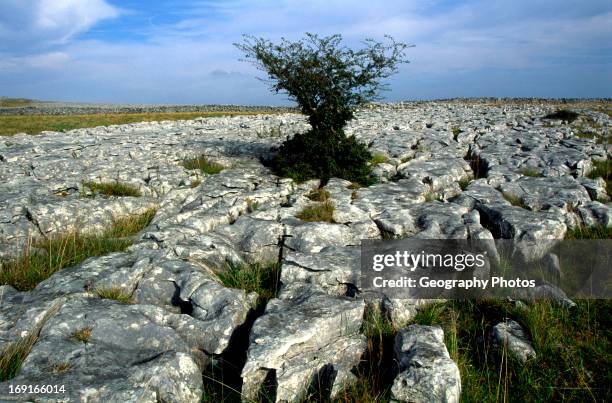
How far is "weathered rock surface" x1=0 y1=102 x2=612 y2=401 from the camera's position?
4395 mm

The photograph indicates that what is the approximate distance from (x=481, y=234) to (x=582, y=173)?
6.23m

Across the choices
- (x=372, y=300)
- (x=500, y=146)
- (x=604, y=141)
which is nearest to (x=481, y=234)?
(x=372, y=300)

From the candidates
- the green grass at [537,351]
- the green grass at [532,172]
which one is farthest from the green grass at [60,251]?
the green grass at [532,172]

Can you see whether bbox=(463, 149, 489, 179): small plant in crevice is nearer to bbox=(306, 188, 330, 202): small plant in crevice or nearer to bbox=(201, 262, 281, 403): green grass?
bbox=(306, 188, 330, 202): small plant in crevice

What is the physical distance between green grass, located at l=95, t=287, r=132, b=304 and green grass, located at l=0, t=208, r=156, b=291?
51.7 inches

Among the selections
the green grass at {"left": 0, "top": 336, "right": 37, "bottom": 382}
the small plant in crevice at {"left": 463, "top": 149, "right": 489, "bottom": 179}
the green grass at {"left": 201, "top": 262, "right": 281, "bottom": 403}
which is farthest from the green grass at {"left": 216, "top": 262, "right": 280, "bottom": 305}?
the small plant in crevice at {"left": 463, "top": 149, "right": 489, "bottom": 179}

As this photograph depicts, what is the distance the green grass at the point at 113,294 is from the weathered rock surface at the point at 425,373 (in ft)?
11.1

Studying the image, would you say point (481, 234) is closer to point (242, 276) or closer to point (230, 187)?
point (242, 276)

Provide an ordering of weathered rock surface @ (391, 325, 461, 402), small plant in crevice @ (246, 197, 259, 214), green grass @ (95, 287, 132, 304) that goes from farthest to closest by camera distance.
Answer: small plant in crevice @ (246, 197, 259, 214) < green grass @ (95, 287, 132, 304) < weathered rock surface @ (391, 325, 461, 402)

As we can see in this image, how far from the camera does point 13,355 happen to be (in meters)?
4.51

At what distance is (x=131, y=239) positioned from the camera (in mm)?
7531
